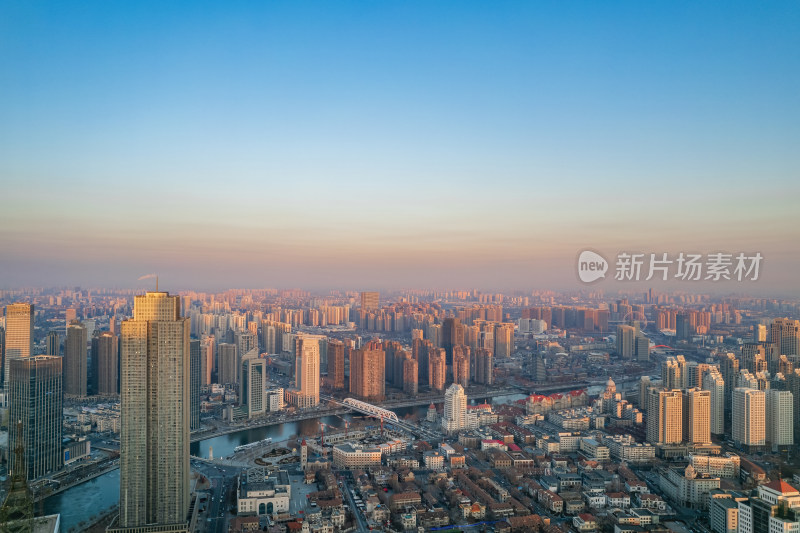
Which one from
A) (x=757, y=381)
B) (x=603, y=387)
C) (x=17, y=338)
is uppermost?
(x=17, y=338)

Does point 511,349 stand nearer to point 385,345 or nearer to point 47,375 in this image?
point 385,345

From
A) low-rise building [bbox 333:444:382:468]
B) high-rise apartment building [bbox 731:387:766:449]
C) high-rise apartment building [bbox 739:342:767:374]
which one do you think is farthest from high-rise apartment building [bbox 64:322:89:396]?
high-rise apartment building [bbox 739:342:767:374]

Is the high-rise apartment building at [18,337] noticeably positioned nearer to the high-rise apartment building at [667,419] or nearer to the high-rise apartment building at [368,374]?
the high-rise apartment building at [368,374]

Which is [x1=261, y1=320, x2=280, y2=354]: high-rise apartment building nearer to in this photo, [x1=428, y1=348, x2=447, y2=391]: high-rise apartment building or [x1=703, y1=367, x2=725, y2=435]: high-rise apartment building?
[x1=428, y1=348, x2=447, y2=391]: high-rise apartment building

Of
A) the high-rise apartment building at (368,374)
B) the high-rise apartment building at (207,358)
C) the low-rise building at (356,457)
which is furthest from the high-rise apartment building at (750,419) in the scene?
the high-rise apartment building at (207,358)

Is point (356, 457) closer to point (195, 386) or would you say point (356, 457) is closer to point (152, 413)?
point (152, 413)

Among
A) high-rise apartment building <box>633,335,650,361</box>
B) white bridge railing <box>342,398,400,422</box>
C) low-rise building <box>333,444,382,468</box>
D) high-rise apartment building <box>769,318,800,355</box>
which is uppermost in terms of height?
high-rise apartment building <box>769,318,800,355</box>

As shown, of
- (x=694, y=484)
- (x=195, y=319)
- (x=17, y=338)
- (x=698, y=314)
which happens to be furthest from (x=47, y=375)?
(x=698, y=314)
